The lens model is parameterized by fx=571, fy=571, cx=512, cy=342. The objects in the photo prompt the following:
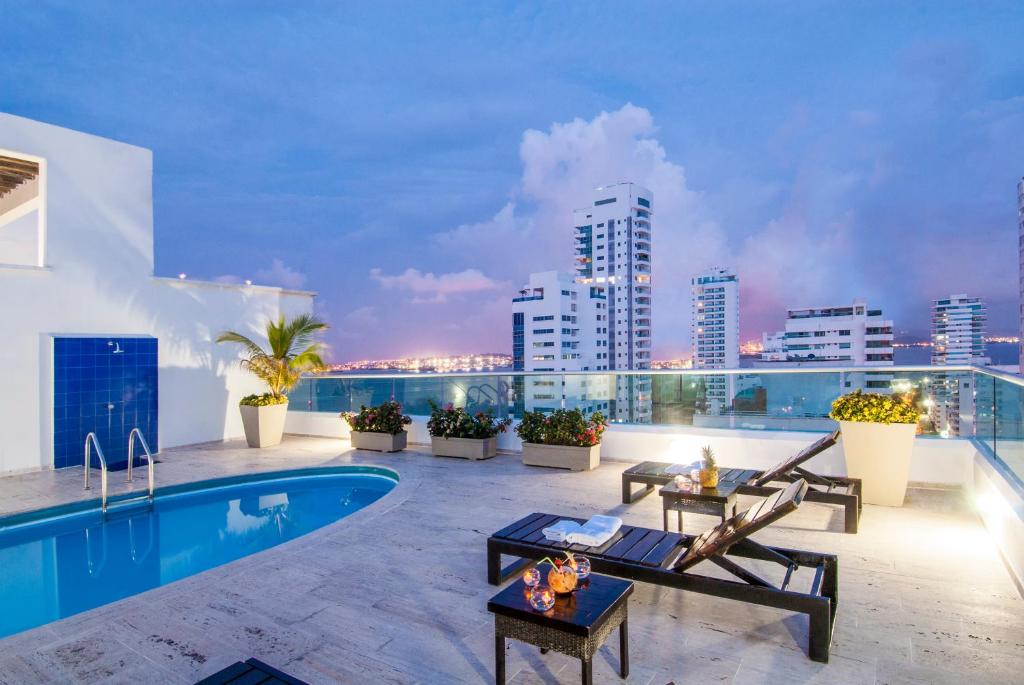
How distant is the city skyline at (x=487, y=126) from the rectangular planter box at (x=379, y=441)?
245cm

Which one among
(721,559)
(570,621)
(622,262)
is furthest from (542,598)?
(622,262)

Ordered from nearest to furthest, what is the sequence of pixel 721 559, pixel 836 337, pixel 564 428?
pixel 721 559 < pixel 564 428 < pixel 836 337

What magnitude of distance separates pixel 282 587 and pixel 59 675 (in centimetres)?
129

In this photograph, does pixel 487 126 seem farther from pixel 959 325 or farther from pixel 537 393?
pixel 959 325

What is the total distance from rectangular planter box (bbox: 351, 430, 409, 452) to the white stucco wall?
321 cm

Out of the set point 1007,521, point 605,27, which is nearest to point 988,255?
point 605,27

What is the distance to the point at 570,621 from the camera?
2404mm

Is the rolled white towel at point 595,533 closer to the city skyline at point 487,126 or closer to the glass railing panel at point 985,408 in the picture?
the glass railing panel at point 985,408

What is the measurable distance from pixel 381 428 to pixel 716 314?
377 ft

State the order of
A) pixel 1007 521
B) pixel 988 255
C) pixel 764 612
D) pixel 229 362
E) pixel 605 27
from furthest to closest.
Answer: pixel 988 255 → pixel 605 27 → pixel 229 362 → pixel 1007 521 → pixel 764 612

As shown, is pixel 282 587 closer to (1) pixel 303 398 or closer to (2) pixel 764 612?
(2) pixel 764 612

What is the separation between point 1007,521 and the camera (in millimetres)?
4340

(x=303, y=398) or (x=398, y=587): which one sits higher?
(x=303, y=398)

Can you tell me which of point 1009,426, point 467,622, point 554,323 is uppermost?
point 554,323
